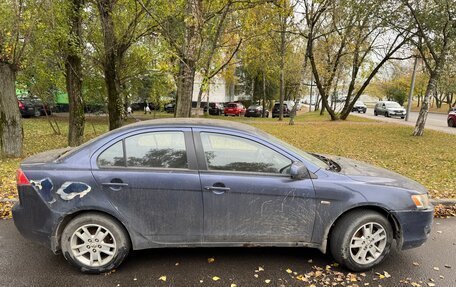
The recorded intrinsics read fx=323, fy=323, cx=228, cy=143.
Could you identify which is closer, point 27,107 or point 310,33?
point 310,33

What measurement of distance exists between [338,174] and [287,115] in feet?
103

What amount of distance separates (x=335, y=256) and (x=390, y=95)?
69.2 meters

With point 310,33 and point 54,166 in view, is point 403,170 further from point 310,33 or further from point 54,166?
point 310,33

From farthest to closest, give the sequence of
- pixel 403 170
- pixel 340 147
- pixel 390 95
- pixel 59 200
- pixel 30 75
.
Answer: pixel 390 95, pixel 30 75, pixel 340 147, pixel 403 170, pixel 59 200

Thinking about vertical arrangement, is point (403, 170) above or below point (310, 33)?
below

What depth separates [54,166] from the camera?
3.23 m

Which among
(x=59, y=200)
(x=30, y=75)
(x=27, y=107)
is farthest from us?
(x=27, y=107)

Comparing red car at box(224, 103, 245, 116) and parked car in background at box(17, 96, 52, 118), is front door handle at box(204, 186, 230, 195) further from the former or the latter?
red car at box(224, 103, 245, 116)

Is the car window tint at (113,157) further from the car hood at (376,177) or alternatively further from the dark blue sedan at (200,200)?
the car hood at (376,177)

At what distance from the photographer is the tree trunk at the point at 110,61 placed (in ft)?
29.2

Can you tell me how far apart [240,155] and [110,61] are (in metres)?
8.18

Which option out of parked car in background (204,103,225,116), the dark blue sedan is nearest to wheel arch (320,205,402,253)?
the dark blue sedan

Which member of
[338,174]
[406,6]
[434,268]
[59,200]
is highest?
[406,6]

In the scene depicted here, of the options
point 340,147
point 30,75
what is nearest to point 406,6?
point 340,147
